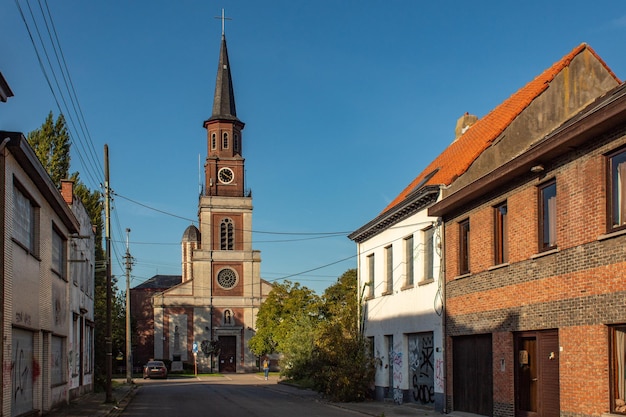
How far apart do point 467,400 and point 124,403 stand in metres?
14.1

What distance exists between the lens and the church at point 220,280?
72.7 m

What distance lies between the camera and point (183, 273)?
316 ft

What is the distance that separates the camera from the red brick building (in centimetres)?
1402

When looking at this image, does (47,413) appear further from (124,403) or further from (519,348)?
(519,348)

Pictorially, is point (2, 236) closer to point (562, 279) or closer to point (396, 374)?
point (562, 279)

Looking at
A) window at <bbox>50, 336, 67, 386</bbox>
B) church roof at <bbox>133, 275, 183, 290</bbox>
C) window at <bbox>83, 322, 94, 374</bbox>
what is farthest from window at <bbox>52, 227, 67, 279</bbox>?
church roof at <bbox>133, 275, 183, 290</bbox>

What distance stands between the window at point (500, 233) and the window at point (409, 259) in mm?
6330

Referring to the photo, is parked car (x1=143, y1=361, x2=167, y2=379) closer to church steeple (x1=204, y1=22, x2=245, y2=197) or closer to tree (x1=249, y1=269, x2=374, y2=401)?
tree (x1=249, y1=269, x2=374, y2=401)

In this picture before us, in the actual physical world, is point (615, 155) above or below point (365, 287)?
above

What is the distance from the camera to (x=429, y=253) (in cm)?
2416

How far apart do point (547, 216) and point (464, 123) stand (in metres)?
14.8

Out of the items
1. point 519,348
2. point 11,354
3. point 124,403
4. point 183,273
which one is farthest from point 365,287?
point 183,273

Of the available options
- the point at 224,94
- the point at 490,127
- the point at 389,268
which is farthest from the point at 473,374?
the point at 224,94

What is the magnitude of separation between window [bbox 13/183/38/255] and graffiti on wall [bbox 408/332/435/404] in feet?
41.0
